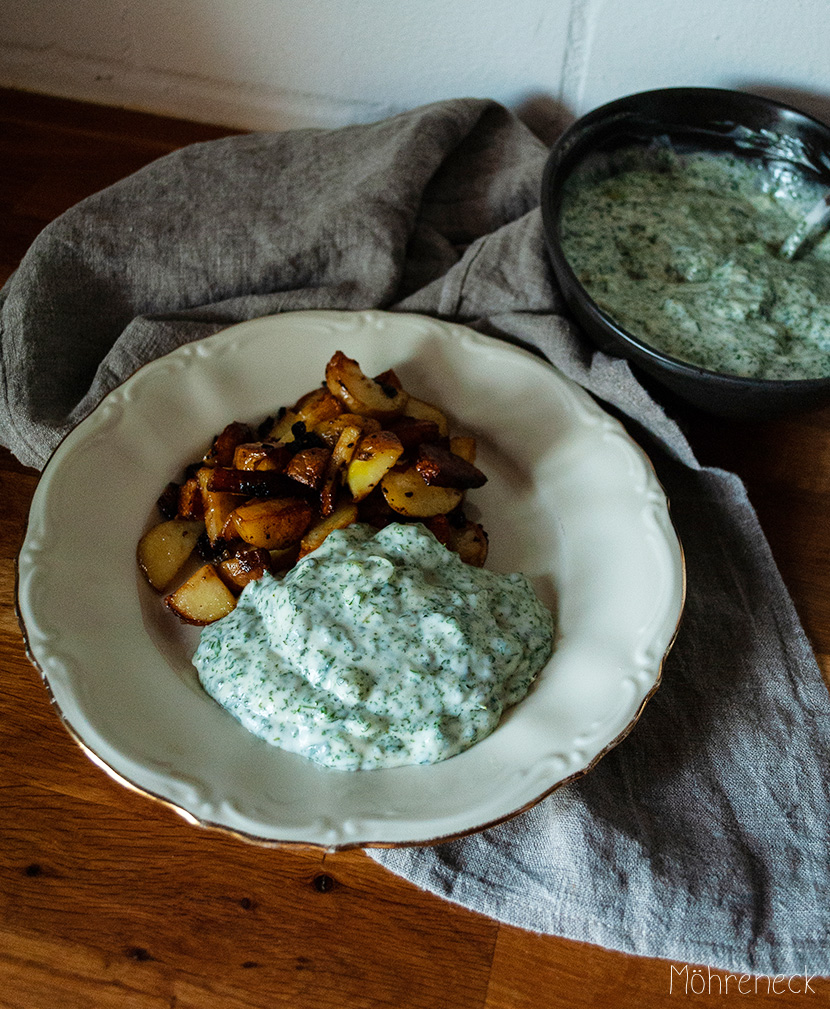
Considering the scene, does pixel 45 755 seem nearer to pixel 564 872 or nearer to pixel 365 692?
pixel 365 692

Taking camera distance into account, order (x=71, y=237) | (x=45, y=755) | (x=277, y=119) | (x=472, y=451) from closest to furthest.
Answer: (x=45, y=755) → (x=472, y=451) → (x=71, y=237) → (x=277, y=119)

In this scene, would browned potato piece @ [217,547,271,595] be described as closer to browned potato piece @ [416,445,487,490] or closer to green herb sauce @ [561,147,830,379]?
browned potato piece @ [416,445,487,490]

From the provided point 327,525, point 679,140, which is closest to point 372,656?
point 327,525

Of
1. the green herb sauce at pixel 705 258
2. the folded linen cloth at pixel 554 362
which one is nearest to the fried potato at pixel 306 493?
the folded linen cloth at pixel 554 362

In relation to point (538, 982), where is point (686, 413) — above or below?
above

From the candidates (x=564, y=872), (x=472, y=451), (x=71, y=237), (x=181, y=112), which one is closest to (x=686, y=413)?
(x=472, y=451)

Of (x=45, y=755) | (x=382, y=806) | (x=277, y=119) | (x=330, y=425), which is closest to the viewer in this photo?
(x=382, y=806)

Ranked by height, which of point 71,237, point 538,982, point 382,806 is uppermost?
point 71,237

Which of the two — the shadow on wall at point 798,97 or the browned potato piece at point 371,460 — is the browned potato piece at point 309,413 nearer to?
the browned potato piece at point 371,460
